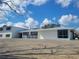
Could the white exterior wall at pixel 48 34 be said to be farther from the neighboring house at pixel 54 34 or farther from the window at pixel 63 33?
the window at pixel 63 33

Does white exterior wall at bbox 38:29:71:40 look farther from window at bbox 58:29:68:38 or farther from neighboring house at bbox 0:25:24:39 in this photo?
neighboring house at bbox 0:25:24:39

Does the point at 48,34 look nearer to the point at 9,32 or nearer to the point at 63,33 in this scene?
the point at 63,33

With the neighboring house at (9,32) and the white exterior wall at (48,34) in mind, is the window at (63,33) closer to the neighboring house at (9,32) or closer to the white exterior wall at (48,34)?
the white exterior wall at (48,34)

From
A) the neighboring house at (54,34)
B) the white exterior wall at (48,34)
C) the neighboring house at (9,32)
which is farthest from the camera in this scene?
the neighboring house at (9,32)

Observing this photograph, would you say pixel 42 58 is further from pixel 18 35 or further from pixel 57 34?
pixel 18 35

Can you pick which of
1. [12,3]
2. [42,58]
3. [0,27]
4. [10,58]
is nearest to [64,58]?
[42,58]

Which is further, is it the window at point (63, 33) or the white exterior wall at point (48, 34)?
the white exterior wall at point (48, 34)

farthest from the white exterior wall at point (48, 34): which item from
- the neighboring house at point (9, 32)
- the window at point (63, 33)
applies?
the neighboring house at point (9, 32)

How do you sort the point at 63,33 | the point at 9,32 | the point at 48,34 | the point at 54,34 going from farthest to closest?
the point at 9,32, the point at 48,34, the point at 54,34, the point at 63,33

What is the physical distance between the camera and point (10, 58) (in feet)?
34.7

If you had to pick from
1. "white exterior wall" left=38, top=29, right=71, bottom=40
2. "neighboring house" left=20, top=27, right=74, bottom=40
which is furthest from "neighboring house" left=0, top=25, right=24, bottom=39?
"white exterior wall" left=38, top=29, right=71, bottom=40

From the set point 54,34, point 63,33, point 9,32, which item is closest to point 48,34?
point 54,34

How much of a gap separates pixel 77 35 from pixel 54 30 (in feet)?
29.6

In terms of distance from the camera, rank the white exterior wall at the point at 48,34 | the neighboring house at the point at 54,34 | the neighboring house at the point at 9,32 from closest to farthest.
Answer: the neighboring house at the point at 54,34, the white exterior wall at the point at 48,34, the neighboring house at the point at 9,32
